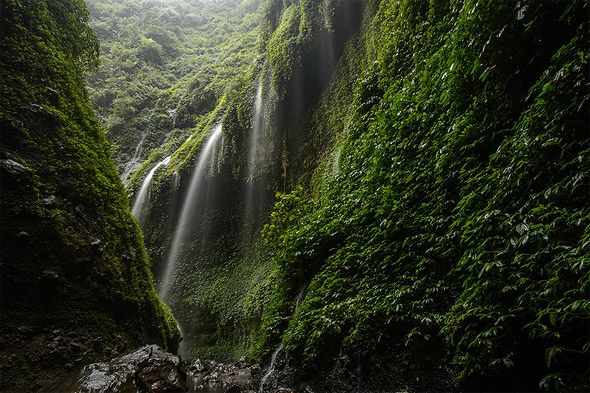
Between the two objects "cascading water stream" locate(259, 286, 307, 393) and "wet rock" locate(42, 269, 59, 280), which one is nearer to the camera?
"wet rock" locate(42, 269, 59, 280)

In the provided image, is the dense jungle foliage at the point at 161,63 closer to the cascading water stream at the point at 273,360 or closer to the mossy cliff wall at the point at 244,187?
the mossy cliff wall at the point at 244,187

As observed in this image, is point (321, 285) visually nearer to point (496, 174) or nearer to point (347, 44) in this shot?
point (496, 174)

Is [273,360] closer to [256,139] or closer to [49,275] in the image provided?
[49,275]

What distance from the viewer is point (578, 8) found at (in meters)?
2.49

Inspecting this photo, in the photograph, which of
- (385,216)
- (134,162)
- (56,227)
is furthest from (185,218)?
(385,216)

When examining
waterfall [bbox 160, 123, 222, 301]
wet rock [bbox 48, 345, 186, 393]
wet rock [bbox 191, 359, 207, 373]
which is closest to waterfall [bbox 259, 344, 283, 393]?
wet rock [bbox 48, 345, 186, 393]

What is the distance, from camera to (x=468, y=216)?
2.94 metres

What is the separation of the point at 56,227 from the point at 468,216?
17.3 ft


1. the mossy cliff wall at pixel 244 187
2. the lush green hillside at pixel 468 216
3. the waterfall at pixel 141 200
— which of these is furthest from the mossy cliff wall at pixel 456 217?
the waterfall at pixel 141 200

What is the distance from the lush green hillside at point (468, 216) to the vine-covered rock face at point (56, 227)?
2896mm

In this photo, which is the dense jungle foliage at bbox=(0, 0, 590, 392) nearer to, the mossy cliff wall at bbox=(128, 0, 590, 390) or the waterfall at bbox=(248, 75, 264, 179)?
the mossy cliff wall at bbox=(128, 0, 590, 390)

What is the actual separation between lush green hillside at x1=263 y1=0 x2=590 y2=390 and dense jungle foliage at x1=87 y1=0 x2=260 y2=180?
55.4ft

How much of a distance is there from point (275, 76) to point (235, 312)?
869 cm

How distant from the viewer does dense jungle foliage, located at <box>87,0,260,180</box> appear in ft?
69.5
